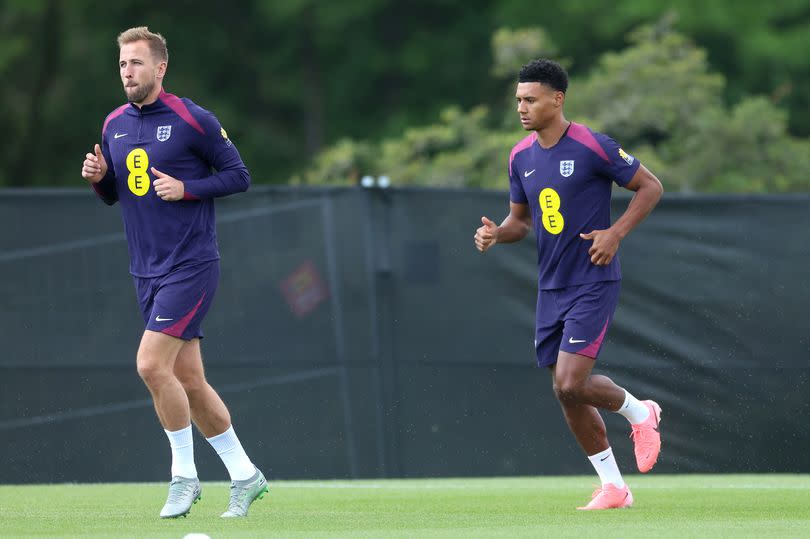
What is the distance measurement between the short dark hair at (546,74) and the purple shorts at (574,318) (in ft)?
3.44

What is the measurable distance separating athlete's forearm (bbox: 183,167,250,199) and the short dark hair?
157 centimetres

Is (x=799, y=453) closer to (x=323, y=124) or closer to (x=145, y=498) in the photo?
(x=145, y=498)

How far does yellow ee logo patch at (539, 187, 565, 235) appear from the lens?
8359mm

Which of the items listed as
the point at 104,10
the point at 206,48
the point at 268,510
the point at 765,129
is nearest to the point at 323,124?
the point at 206,48

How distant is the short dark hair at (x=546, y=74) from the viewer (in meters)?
8.39

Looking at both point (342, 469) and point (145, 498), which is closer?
point (145, 498)

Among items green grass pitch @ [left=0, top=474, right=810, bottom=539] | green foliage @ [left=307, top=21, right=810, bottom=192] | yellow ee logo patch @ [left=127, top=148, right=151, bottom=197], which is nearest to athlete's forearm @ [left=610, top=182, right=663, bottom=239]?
green grass pitch @ [left=0, top=474, right=810, bottom=539]

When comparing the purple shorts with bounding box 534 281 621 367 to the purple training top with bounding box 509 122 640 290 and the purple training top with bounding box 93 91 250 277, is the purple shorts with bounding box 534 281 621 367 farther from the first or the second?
the purple training top with bounding box 93 91 250 277

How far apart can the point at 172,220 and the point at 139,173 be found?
11.4 inches

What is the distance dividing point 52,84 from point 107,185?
23945 millimetres

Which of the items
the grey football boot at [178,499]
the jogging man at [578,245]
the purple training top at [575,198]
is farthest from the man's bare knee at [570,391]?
the grey football boot at [178,499]

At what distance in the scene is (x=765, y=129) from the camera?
19.1 meters

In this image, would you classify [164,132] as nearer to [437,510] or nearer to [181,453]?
[181,453]

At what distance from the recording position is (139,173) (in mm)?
8062
